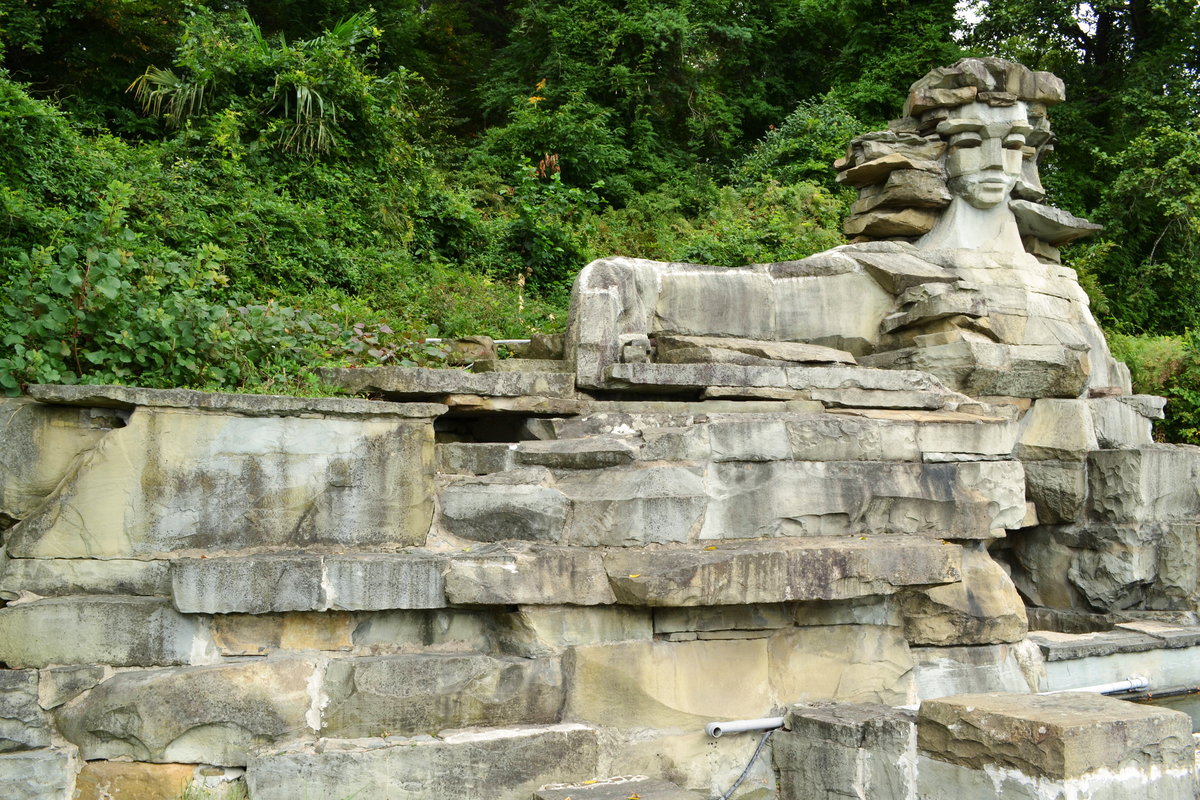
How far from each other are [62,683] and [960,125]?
23.2 ft

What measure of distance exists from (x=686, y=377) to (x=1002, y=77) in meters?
4.11

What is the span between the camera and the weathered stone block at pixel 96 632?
387 centimetres

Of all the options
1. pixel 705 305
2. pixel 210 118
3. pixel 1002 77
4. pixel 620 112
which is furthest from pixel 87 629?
pixel 620 112

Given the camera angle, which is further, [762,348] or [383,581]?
[762,348]

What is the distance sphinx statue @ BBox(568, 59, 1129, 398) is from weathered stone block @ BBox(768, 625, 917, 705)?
1.73 metres

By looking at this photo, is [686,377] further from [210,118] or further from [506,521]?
[210,118]

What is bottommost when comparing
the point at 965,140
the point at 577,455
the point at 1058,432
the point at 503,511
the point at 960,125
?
the point at 503,511

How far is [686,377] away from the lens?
17.7 feet

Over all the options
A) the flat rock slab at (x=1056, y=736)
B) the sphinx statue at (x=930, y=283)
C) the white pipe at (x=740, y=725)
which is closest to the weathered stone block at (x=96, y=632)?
the white pipe at (x=740, y=725)

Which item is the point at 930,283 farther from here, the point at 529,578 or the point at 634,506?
the point at 529,578

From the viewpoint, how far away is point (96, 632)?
3.95 metres

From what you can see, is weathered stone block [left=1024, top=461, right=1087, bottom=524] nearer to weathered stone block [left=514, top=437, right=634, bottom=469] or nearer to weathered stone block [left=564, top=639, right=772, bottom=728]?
weathered stone block [left=564, top=639, right=772, bottom=728]

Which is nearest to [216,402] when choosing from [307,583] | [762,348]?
[307,583]

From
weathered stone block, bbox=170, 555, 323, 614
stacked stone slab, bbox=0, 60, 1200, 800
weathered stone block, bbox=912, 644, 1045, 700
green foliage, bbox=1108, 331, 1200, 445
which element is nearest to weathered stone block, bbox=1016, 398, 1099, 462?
stacked stone slab, bbox=0, 60, 1200, 800
